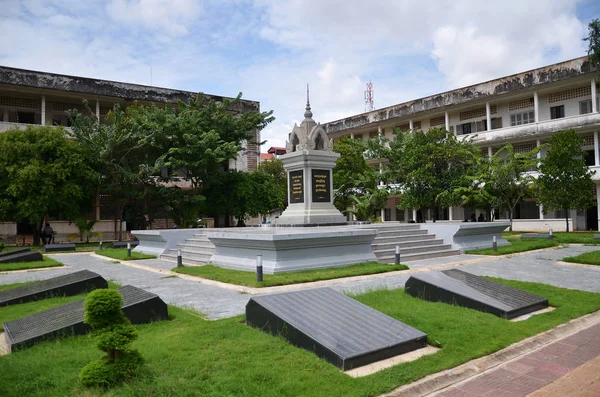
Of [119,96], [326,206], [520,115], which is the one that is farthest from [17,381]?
[520,115]

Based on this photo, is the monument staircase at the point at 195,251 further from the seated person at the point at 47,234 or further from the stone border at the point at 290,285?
the seated person at the point at 47,234

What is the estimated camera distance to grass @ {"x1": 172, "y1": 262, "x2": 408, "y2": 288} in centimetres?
1000

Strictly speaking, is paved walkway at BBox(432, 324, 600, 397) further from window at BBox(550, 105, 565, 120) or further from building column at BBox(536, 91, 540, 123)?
window at BBox(550, 105, 565, 120)

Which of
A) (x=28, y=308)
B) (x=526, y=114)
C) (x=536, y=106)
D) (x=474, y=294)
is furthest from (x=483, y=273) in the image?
(x=526, y=114)

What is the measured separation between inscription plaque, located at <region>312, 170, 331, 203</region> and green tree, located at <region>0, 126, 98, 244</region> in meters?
13.8

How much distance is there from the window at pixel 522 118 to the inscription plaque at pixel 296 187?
22.1m

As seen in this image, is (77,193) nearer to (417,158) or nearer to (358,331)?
(417,158)

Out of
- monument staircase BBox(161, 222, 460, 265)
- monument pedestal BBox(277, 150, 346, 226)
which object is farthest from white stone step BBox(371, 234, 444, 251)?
monument pedestal BBox(277, 150, 346, 226)

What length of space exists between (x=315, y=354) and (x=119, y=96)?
32341 mm

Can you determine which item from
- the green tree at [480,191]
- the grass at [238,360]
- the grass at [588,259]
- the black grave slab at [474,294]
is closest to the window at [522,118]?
the green tree at [480,191]

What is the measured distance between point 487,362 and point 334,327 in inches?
67.1

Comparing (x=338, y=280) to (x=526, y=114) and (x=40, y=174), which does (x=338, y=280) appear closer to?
(x=40, y=174)

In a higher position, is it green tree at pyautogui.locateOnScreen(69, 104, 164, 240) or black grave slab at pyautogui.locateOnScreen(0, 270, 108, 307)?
green tree at pyautogui.locateOnScreen(69, 104, 164, 240)

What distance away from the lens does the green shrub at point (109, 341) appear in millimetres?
3973
